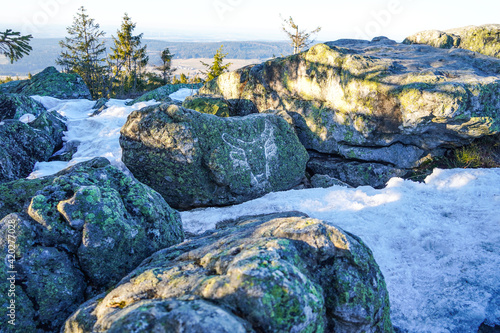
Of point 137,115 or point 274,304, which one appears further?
point 137,115

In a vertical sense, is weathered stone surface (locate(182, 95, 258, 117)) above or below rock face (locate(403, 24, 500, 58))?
below

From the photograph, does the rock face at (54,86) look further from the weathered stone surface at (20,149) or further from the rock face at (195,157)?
the rock face at (195,157)

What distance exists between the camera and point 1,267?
3.72 metres

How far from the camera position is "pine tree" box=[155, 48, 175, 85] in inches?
1921

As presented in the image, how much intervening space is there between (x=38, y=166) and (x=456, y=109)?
1408 cm

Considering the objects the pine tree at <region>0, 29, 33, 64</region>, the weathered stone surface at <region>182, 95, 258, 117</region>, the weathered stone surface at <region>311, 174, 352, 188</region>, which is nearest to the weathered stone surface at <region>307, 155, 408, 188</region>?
the weathered stone surface at <region>311, 174, 352, 188</region>

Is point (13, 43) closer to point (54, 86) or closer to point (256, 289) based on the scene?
point (54, 86)

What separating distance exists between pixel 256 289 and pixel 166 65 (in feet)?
177

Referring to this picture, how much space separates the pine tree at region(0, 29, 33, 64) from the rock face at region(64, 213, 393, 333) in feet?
38.2

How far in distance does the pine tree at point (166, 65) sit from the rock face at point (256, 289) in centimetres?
4710

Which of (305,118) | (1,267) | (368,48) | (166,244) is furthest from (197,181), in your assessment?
(368,48)

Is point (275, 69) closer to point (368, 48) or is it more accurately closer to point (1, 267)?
point (368, 48)

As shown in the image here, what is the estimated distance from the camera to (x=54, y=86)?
22844 mm

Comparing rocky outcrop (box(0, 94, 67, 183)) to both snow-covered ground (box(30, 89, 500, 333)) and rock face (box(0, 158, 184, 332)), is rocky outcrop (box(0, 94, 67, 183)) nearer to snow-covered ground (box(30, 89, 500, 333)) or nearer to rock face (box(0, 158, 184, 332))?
snow-covered ground (box(30, 89, 500, 333))
